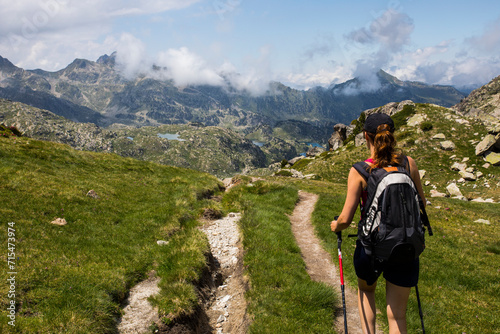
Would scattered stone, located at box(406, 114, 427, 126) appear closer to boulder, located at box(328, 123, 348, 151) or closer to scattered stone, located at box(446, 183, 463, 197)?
scattered stone, located at box(446, 183, 463, 197)

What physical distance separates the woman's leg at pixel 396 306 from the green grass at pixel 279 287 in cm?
316

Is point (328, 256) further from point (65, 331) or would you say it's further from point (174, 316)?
point (65, 331)

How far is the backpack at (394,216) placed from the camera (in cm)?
482

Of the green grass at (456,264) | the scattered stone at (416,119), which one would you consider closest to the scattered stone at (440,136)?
the scattered stone at (416,119)

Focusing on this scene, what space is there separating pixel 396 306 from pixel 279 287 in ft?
18.0

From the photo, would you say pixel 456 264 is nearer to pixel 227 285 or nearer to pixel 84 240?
pixel 227 285

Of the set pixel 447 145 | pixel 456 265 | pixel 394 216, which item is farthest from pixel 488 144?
pixel 394 216

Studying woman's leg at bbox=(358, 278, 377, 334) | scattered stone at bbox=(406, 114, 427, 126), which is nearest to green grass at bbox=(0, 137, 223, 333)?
woman's leg at bbox=(358, 278, 377, 334)

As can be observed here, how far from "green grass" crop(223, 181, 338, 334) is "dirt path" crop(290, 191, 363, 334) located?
24.2 inches

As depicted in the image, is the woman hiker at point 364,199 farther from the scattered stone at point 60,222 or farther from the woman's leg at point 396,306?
the scattered stone at point 60,222

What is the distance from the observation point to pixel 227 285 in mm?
12062

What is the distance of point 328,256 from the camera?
13.9m

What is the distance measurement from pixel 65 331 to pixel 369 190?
8.51 metres

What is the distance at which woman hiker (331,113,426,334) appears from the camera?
5.26m
